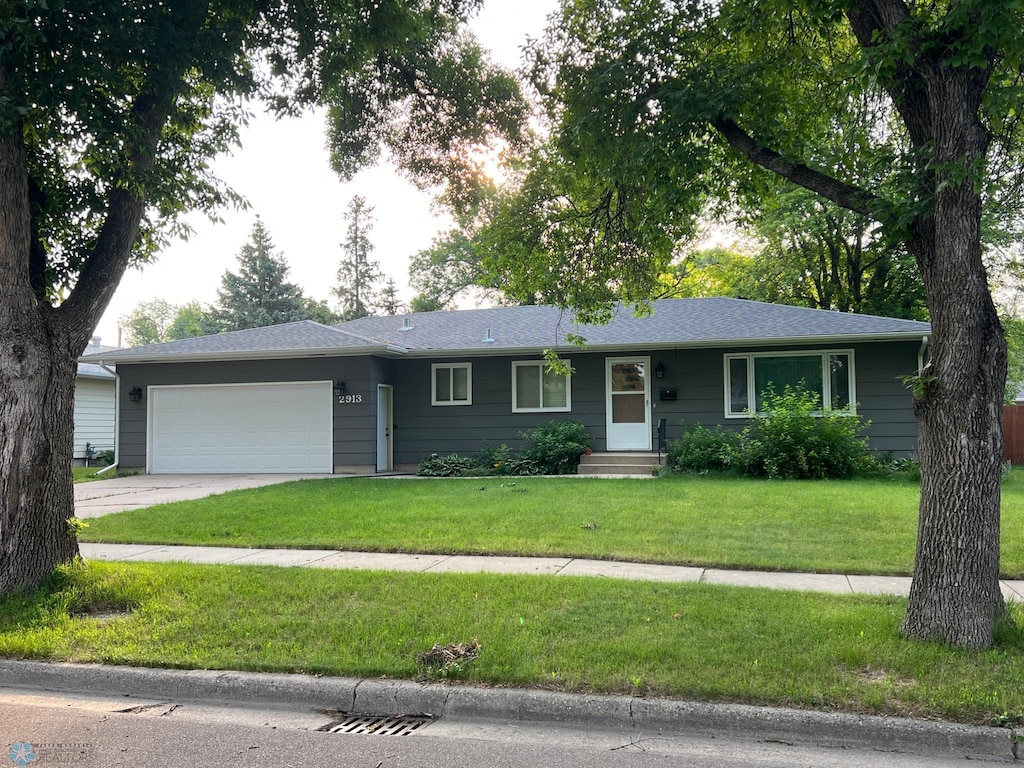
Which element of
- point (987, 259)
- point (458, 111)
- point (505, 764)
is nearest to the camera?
point (505, 764)

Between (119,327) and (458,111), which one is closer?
(458,111)

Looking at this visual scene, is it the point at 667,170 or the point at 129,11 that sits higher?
the point at 129,11

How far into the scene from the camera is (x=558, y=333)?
17109 mm

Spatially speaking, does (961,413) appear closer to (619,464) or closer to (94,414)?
(619,464)

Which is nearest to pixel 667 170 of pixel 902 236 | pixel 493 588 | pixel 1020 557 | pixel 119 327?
pixel 902 236

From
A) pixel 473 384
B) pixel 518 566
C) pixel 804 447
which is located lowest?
pixel 518 566

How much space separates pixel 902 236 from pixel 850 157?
54.2 inches

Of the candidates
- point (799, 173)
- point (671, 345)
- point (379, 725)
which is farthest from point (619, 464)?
point (379, 725)

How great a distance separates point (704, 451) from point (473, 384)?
574cm

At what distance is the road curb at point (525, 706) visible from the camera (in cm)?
356

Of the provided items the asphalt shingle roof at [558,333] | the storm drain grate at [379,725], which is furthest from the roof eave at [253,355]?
the storm drain grate at [379,725]

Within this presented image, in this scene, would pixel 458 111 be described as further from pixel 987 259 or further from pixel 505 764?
pixel 987 259

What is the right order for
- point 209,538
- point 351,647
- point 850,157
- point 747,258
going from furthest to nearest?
1. point 747,258
2. point 209,538
3. point 850,157
4. point 351,647

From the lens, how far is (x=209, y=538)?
27.8 feet
